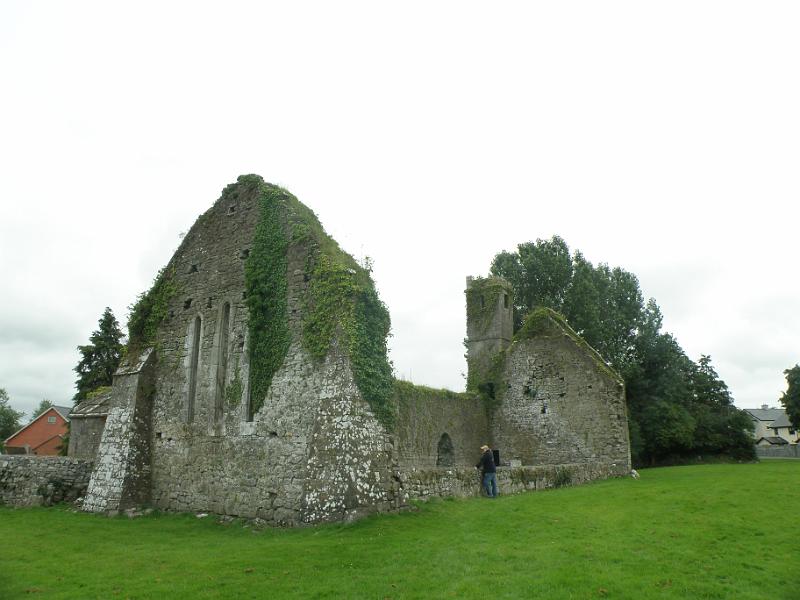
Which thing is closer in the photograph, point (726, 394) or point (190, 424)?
point (190, 424)

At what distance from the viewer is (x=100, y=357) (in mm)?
38844

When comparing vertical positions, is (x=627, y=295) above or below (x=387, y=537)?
above

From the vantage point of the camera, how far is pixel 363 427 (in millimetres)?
13352

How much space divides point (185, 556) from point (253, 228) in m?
9.29

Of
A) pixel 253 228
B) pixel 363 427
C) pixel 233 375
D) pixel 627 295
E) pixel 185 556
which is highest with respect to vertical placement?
pixel 627 295

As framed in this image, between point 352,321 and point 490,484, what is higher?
point 352,321

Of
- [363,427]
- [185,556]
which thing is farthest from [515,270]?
[185,556]

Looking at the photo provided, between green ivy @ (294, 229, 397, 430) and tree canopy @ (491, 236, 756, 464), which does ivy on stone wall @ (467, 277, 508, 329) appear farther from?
green ivy @ (294, 229, 397, 430)

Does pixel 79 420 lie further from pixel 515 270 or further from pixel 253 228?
pixel 515 270

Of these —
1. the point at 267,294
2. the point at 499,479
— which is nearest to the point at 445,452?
the point at 499,479

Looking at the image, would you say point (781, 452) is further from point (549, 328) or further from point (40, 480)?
point (40, 480)

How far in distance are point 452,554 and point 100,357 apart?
3545cm

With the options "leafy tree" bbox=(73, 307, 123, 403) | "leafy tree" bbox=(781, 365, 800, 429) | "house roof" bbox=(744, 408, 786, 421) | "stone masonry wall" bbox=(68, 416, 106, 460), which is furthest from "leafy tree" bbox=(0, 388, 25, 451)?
"house roof" bbox=(744, 408, 786, 421)

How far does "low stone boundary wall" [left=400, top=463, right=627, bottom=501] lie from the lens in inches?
549
